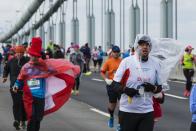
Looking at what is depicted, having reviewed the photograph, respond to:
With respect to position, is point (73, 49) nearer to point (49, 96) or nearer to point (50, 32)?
point (49, 96)

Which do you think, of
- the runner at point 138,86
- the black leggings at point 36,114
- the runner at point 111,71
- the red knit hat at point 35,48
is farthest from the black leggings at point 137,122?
the runner at point 111,71

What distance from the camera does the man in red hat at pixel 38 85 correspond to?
9.89 m

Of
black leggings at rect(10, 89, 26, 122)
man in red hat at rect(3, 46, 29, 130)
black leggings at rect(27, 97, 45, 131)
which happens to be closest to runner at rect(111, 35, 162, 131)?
black leggings at rect(27, 97, 45, 131)

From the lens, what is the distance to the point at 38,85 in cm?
995

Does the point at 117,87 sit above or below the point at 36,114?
above

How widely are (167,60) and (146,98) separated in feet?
3.28

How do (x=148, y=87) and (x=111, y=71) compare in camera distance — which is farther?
(x=111, y=71)

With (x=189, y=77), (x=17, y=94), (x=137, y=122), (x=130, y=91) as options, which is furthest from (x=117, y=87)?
(x=189, y=77)

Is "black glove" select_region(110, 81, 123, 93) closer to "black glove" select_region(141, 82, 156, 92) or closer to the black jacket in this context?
"black glove" select_region(141, 82, 156, 92)

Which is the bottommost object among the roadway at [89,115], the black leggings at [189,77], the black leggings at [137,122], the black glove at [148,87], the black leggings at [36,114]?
the roadway at [89,115]

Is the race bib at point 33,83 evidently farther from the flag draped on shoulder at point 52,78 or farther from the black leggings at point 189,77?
the black leggings at point 189,77

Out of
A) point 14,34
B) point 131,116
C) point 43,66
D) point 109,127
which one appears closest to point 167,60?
point 131,116

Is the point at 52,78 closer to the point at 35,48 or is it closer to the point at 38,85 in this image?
the point at 38,85

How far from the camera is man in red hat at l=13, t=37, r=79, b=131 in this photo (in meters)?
9.89
